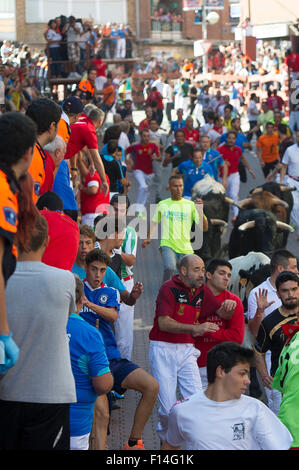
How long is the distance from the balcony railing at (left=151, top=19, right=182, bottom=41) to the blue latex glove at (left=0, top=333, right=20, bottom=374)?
60442 millimetres

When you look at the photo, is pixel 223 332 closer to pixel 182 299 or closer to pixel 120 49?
pixel 182 299

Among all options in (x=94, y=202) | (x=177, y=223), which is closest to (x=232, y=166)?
(x=177, y=223)

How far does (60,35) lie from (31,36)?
36612mm

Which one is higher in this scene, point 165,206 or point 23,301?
point 23,301

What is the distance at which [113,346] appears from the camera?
681 centimetres

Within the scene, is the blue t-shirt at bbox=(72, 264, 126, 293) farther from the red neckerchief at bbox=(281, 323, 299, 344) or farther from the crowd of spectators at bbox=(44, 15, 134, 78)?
the crowd of spectators at bbox=(44, 15, 134, 78)

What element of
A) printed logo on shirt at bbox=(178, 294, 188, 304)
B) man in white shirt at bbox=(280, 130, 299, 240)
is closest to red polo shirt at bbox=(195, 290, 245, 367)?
printed logo on shirt at bbox=(178, 294, 188, 304)

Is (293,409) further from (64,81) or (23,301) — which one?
(64,81)

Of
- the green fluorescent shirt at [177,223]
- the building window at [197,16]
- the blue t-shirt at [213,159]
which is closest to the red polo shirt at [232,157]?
the blue t-shirt at [213,159]

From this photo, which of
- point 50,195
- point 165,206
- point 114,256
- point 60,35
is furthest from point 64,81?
point 50,195

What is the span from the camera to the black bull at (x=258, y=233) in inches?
449

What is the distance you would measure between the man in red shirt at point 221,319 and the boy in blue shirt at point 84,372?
1.87 metres

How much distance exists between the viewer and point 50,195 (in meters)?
6.84

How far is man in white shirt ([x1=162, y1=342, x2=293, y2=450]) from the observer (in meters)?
4.60
